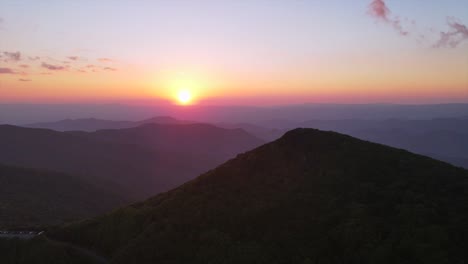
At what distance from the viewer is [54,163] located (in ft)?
492

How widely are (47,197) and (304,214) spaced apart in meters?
78.0

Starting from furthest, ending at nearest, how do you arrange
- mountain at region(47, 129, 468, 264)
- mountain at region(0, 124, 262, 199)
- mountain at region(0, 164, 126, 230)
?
mountain at region(0, 124, 262, 199) → mountain at region(0, 164, 126, 230) → mountain at region(47, 129, 468, 264)

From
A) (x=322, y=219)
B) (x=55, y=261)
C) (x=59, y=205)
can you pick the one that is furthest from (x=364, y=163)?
(x=59, y=205)

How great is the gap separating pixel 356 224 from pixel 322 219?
3425 millimetres

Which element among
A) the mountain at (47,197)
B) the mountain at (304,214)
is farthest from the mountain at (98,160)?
the mountain at (304,214)

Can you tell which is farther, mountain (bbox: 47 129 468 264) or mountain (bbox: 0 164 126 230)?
mountain (bbox: 0 164 126 230)

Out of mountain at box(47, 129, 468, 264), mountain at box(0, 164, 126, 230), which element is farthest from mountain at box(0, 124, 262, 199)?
mountain at box(47, 129, 468, 264)

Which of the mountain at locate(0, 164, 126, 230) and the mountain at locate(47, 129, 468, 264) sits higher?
the mountain at locate(47, 129, 468, 264)

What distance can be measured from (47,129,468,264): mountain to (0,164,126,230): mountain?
30763mm

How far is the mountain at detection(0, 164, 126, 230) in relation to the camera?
68.2 m

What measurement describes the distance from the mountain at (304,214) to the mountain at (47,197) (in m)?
30.8

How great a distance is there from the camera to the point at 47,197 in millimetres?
91625

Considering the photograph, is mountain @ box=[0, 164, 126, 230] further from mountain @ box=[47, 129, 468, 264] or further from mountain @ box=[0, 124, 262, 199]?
mountain @ box=[47, 129, 468, 264]

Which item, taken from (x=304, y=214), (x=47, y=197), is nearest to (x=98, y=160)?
(x=47, y=197)
